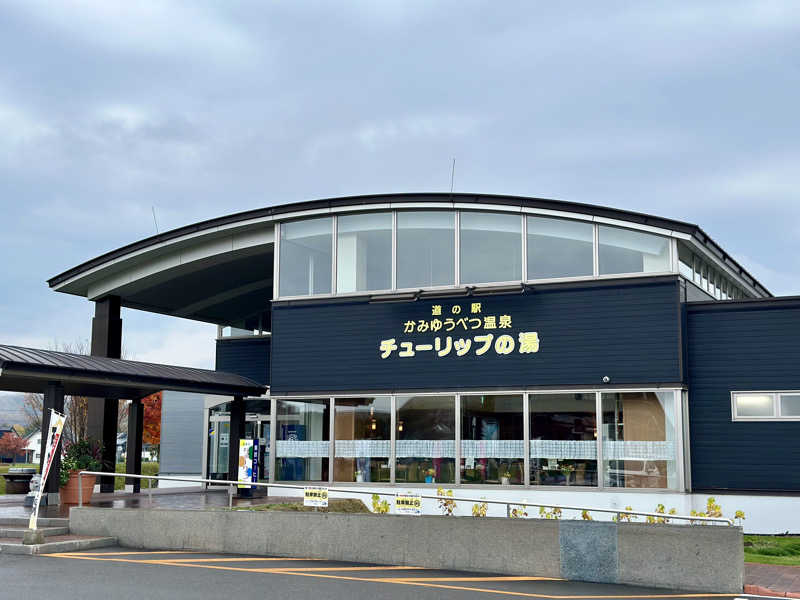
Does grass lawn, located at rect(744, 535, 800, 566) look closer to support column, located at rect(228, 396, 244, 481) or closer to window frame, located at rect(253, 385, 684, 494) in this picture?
window frame, located at rect(253, 385, 684, 494)

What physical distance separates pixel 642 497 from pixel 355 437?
236 inches

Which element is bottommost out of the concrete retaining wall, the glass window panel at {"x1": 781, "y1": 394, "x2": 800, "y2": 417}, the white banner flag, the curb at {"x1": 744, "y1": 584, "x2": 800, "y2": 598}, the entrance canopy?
the curb at {"x1": 744, "y1": 584, "x2": 800, "y2": 598}

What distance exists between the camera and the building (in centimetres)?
1689

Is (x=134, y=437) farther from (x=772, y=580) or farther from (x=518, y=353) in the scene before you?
(x=772, y=580)

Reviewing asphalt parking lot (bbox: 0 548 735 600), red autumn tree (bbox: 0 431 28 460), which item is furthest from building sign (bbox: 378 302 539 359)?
red autumn tree (bbox: 0 431 28 460)

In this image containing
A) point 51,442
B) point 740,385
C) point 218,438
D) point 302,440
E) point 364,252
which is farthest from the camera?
point 218,438

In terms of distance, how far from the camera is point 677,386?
55.2ft

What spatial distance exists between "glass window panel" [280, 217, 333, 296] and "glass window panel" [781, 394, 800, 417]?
939 cm

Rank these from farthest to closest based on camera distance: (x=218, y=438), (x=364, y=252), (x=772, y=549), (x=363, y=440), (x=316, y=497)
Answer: (x=218, y=438) → (x=364, y=252) → (x=363, y=440) → (x=772, y=549) → (x=316, y=497)

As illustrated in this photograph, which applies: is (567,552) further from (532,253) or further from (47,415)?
(47,415)

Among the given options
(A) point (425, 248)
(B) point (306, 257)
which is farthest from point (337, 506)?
(B) point (306, 257)

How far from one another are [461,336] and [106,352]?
9.70 meters

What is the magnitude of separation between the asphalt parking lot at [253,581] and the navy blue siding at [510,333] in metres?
6.41

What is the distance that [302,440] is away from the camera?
19.8 metres
